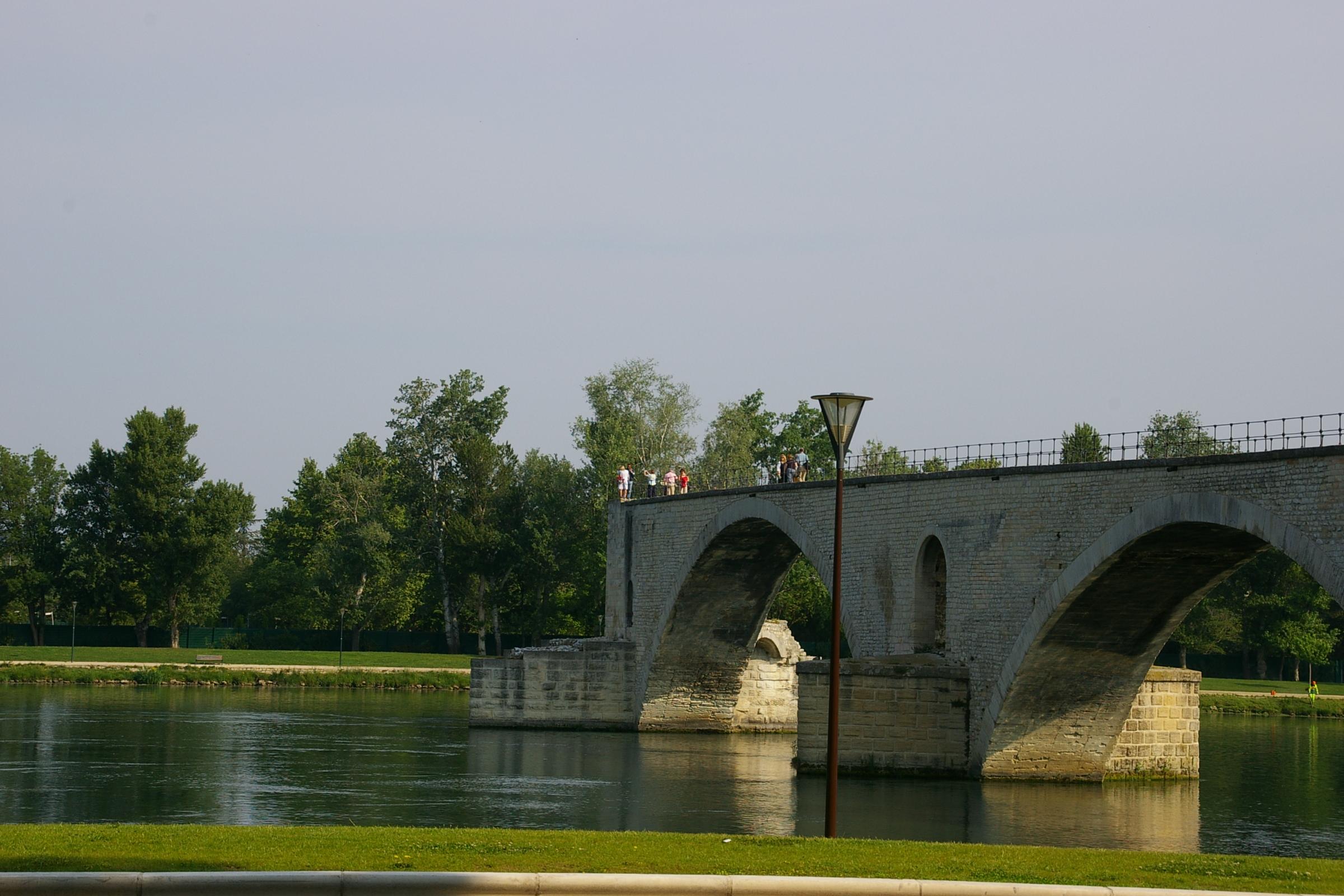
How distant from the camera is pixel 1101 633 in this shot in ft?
97.9

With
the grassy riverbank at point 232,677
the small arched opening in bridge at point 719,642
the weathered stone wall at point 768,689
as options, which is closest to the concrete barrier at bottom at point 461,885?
the small arched opening in bridge at point 719,642

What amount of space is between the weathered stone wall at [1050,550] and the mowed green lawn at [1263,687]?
31219 millimetres

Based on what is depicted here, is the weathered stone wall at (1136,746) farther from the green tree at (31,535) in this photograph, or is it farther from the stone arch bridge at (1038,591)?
the green tree at (31,535)

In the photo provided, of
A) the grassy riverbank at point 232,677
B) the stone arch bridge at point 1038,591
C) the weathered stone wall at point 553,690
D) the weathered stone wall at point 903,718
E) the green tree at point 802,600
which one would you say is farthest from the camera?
the green tree at point 802,600

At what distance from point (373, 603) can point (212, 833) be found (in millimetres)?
61483

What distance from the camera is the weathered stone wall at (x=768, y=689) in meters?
46.8

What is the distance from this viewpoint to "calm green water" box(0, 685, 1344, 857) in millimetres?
23359

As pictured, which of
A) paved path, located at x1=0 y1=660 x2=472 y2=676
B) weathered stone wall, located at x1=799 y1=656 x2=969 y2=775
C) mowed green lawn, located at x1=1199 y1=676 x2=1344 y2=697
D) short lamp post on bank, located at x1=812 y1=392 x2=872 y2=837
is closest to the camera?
short lamp post on bank, located at x1=812 y1=392 x2=872 y2=837

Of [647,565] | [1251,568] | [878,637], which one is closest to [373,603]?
[647,565]

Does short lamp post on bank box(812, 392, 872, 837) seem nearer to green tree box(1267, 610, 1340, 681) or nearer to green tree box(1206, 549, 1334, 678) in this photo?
green tree box(1206, 549, 1334, 678)

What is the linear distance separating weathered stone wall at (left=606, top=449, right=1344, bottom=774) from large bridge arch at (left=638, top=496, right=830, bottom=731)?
13.2ft

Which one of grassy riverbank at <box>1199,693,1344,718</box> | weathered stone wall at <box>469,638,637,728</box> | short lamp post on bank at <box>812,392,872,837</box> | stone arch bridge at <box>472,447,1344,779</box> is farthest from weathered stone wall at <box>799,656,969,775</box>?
grassy riverbank at <box>1199,693,1344,718</box>

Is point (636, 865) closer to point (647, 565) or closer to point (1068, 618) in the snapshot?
point (1068, 618)

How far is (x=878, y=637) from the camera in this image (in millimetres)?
34531
